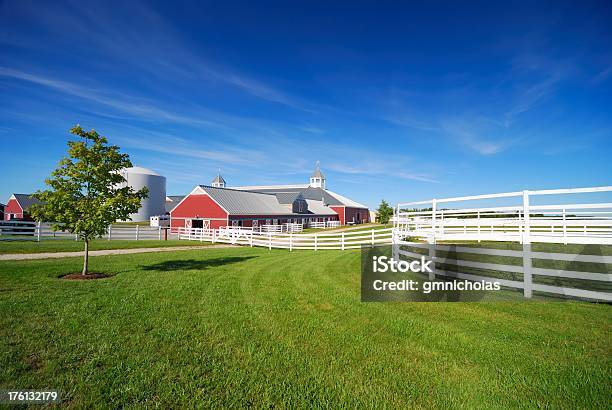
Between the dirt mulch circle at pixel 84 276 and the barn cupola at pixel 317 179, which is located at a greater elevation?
the barn cupola at pixel 317 179

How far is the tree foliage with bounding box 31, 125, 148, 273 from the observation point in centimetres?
1116

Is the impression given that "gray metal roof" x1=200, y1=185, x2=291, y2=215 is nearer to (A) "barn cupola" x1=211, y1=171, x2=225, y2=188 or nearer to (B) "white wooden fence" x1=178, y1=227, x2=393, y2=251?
(B) "white wooden fence" x1=178, y1=227, x2=393, y2=251

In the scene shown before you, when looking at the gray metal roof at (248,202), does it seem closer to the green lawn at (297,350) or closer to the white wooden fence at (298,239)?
the white wooden fence at (298,239)

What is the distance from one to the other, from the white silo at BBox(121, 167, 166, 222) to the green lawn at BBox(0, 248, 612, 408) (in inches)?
2198

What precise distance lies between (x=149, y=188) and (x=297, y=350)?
208ft

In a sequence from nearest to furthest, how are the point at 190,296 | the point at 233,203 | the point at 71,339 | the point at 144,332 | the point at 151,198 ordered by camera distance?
the point at 71,339 < the point at 144,332 < the point at 190,296 < the point at 233,203 < the point at 151,198

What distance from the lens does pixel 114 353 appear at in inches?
196

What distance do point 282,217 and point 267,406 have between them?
44.9m

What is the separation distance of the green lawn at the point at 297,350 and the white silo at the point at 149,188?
5582 cm

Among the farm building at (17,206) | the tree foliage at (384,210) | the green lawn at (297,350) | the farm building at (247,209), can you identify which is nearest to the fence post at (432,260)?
the green lawn at (297,350)

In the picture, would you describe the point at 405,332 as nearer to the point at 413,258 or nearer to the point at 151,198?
the point at 413,258

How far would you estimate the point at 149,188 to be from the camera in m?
61.8

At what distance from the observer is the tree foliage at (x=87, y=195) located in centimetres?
1116

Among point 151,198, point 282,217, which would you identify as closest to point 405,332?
point 282,217
